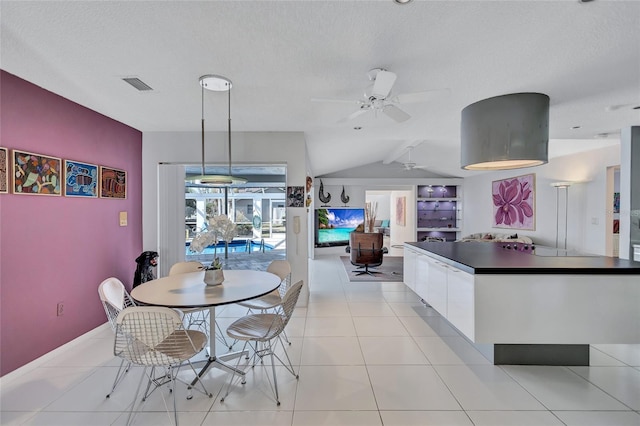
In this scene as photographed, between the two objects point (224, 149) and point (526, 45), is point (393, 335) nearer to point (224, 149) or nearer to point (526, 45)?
point (526, 45)

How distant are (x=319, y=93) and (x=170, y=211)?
2.75 meters

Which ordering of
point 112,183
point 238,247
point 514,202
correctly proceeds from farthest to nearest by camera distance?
point 238,247 < point 514,202 < point 112,183

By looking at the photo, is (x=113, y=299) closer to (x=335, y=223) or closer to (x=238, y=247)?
(x=335, y=223)

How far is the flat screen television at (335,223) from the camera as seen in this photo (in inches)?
371

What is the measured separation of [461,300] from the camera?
2.55m

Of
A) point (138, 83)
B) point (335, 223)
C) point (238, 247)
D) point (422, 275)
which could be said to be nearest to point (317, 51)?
point (138, 83)

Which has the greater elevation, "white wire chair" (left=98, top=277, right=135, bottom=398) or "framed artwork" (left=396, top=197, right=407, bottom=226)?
"framed artwork" (left=396, top=197, right=407, bottom=226)

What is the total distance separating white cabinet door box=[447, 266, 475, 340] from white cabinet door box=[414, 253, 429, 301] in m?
0.61

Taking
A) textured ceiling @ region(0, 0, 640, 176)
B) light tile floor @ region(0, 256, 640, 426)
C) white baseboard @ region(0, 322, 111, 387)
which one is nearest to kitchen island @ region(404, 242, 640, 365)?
light tile floor @ region(0, 256, 640, 426)

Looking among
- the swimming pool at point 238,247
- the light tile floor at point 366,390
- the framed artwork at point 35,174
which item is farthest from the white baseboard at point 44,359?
the swimming pool at point 238,247

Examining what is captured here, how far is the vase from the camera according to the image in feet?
8.00

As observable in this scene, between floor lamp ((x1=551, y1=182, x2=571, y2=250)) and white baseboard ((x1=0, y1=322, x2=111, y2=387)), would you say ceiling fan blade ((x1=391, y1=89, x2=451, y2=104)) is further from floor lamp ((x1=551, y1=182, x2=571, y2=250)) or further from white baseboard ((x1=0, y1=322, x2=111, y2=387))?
floor lamp ((x1=551, y1=182, x2=571, y2=250))

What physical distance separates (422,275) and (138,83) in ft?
11.8

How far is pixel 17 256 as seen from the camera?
7.95 feet
